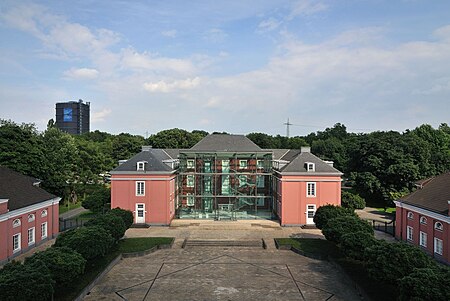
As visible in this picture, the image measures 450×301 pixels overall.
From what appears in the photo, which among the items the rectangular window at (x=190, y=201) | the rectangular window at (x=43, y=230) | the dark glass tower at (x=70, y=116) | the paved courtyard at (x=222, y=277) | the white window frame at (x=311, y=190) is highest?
the dark glass tower at (x=70, y=116)

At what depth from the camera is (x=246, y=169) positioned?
134 ft

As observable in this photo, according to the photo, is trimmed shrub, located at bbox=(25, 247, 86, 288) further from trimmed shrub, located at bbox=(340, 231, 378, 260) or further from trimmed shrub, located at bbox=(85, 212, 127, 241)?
trimmed shrub, located at bbox=(340, 231, 378, 260)

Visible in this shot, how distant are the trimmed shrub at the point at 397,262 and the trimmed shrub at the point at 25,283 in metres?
13.9

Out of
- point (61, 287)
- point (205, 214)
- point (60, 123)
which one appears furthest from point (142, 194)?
point (60, 123)

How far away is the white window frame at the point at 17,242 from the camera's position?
2461 centimetres

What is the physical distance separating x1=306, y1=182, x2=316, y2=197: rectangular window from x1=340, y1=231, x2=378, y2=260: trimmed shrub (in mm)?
13967

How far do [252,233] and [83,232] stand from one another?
16081mm

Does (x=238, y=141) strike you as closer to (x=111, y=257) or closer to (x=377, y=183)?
(x=377, y=183)

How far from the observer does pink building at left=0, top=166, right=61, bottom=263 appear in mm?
23297

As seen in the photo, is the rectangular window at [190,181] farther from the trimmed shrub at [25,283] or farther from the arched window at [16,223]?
the trimmed shrub at [25,283]

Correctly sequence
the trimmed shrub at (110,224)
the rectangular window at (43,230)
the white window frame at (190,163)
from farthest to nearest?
1. the white window frame at (190,163)
2. the rectangular window at (43,230)
3. the trimmed shrub at (110,224)

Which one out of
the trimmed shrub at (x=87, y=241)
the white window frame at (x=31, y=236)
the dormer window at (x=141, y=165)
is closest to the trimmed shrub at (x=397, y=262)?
the trimmed shrub at (x=87, y=241)

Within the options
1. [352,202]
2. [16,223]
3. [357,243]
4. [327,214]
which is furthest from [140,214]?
[352,202]

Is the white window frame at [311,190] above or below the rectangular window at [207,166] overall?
below
